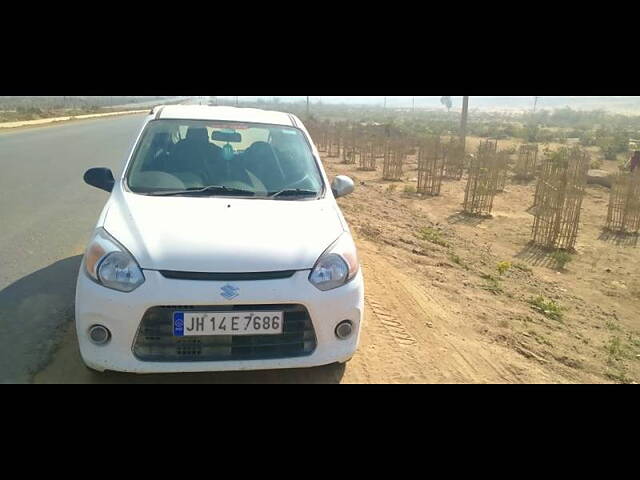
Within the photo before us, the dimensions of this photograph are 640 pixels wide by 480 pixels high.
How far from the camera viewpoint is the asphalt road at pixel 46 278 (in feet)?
9.70

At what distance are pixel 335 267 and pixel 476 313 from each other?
246 centimetres

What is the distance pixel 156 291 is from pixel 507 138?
41.4m

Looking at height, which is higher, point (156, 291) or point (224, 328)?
point (156, 291)

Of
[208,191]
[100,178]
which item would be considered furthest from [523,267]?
[100,178]

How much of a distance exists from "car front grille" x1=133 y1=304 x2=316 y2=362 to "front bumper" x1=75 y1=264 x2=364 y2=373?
28mm

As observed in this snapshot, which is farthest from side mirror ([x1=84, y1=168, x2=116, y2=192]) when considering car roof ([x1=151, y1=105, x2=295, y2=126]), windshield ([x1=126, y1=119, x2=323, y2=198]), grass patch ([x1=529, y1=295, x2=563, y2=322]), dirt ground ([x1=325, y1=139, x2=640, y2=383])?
grass patch ([x1=529, y1=295, x2=563, y2=322])

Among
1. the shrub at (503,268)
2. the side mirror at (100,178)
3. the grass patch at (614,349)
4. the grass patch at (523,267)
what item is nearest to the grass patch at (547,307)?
the grass patch at (614,349)

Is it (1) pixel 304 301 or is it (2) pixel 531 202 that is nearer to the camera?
(1) pixel 304 301

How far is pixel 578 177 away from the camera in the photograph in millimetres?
8531

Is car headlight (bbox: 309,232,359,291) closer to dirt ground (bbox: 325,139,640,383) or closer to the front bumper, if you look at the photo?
the front bumper

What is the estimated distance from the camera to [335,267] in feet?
9.34

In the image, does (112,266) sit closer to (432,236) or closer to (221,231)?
(221,231)

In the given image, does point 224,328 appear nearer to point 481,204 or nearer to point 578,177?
point 578,177

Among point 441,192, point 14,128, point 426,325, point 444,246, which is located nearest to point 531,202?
point 441,192
